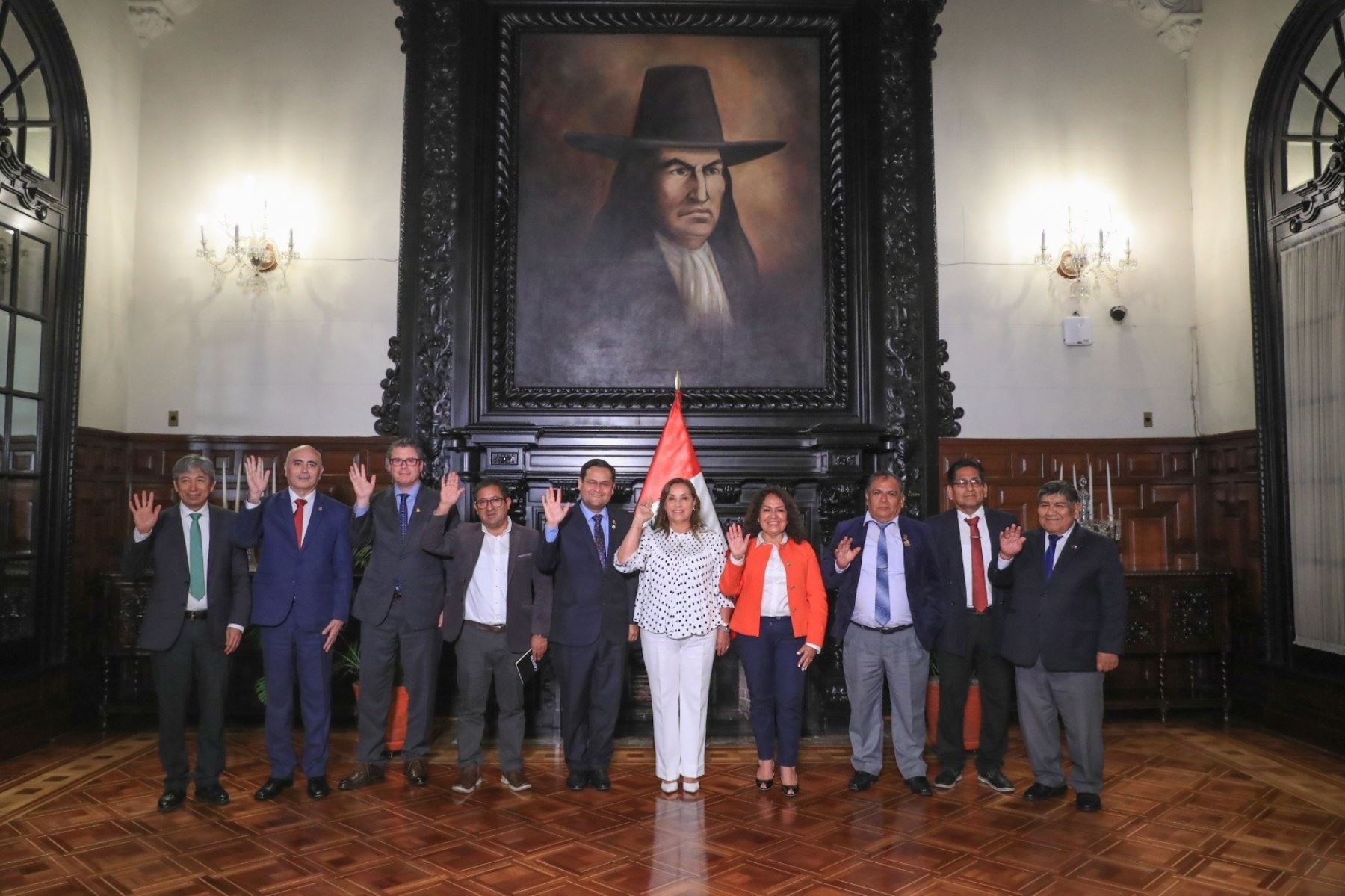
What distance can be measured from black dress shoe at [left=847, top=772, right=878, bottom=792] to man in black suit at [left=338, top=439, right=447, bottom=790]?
2.06 meters

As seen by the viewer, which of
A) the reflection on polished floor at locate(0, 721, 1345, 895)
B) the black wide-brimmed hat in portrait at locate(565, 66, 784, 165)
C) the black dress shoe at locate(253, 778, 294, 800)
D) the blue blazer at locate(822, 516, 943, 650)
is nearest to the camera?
the reflection on polished floor at locate(0, 721, 1345, 895)

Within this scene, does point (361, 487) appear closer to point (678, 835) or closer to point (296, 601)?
point (296, 601)

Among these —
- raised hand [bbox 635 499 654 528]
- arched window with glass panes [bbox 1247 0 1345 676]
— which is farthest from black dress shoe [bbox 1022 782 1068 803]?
arched window with glass panes [bbox 1247 0 1345 676]

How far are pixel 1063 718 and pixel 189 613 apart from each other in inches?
155

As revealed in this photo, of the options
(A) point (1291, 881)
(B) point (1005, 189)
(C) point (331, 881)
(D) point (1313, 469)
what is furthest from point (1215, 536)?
(C) point (331, 881)

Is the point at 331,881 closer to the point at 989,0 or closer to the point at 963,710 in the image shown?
the point at 963,710

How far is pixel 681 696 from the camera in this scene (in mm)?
4352

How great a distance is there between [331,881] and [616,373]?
3621 mm

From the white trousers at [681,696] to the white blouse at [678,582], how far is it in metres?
0.07

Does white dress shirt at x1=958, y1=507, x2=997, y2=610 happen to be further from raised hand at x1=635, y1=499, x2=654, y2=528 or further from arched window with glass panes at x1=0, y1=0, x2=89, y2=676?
arched window with glass panes at x1=0, y1=0, x2=89, y2=676

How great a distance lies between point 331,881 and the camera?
328 centimetres

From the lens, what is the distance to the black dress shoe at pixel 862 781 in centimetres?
441

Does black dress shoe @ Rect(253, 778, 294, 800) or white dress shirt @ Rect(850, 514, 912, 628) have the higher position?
white dress shirt @ Rect(850, 514, 912, 628)

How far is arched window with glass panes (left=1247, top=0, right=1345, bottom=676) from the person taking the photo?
5336mm
